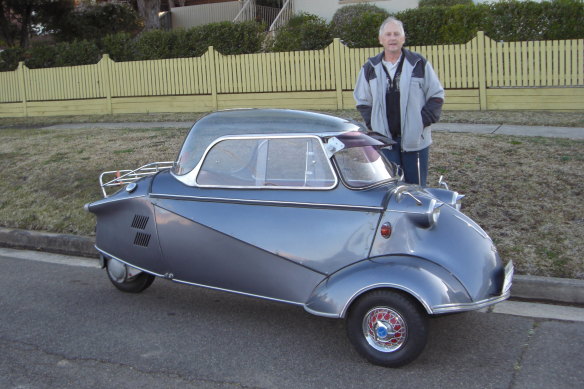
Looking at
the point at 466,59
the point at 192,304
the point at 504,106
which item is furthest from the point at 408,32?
the point at 192,304

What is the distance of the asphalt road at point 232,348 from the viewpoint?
4.11m

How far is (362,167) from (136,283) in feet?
7.76

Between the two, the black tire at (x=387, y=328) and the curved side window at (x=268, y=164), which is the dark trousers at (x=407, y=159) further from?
the black tire at (x=387, y=328)

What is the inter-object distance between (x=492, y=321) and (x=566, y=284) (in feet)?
2.75

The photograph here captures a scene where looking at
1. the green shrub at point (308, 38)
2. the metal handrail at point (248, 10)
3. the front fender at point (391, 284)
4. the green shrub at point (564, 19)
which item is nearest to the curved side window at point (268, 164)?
the front fender at point (391, 284)

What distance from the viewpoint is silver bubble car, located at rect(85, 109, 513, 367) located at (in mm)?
4160

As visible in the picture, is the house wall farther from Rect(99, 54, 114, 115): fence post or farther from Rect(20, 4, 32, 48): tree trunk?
Rect(20, 4, 32, 48): tree trunk

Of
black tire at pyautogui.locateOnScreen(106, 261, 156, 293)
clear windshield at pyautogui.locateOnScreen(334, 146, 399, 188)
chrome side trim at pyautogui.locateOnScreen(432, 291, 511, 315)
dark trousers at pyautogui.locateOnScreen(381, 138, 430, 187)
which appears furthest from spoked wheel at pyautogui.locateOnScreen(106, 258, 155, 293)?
chrome side trim at pyautogui.locateOnScreen(432, 291, 511, 315)

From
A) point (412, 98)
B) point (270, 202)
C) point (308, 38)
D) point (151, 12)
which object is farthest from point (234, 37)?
point (270, 202)

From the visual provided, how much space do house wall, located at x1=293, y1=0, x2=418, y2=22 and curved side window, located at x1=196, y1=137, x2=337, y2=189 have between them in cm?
1808

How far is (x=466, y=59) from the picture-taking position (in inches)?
550

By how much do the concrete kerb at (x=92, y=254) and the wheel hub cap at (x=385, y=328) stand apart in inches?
70.1

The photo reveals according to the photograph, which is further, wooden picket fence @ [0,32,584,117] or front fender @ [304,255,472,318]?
wooden picket fence @ [0,32,584,117]

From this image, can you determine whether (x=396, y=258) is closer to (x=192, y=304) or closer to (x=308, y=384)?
(x=308, y=384)
